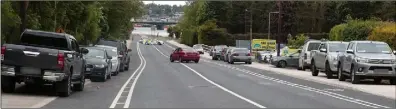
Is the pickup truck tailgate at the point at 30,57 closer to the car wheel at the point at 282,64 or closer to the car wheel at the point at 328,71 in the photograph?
the car wheel at the point at 328,71

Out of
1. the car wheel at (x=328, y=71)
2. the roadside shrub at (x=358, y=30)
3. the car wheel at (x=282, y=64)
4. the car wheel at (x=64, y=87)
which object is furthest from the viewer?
the roadside shrub at (x=358, y=30)

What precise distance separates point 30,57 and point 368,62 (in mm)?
13316

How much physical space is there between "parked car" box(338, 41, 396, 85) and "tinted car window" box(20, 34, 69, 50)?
38.2 ft

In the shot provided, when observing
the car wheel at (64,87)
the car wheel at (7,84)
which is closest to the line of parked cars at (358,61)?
the car wheel at (64,87)

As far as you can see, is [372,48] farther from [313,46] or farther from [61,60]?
[61,60]

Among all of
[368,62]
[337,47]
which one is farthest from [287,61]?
[368,62]

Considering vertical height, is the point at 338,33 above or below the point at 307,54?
above

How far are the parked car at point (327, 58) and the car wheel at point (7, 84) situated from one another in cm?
1521

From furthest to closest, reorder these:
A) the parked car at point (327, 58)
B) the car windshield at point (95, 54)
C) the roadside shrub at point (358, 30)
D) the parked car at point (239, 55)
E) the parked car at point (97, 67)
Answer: the parked car at point (239, 55)
the roadside shrub at point (358, 30)
the parked car at point (327, 58)
the car windshield at point (95, 54)
the parked car at point (97, 67)

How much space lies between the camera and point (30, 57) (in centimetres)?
1619

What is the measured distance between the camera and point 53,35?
18.0m

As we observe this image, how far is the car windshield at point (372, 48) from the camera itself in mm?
25328

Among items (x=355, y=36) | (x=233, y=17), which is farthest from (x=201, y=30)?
(x=355, y=36)

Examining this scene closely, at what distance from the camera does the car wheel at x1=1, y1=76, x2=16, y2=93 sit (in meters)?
16.5
